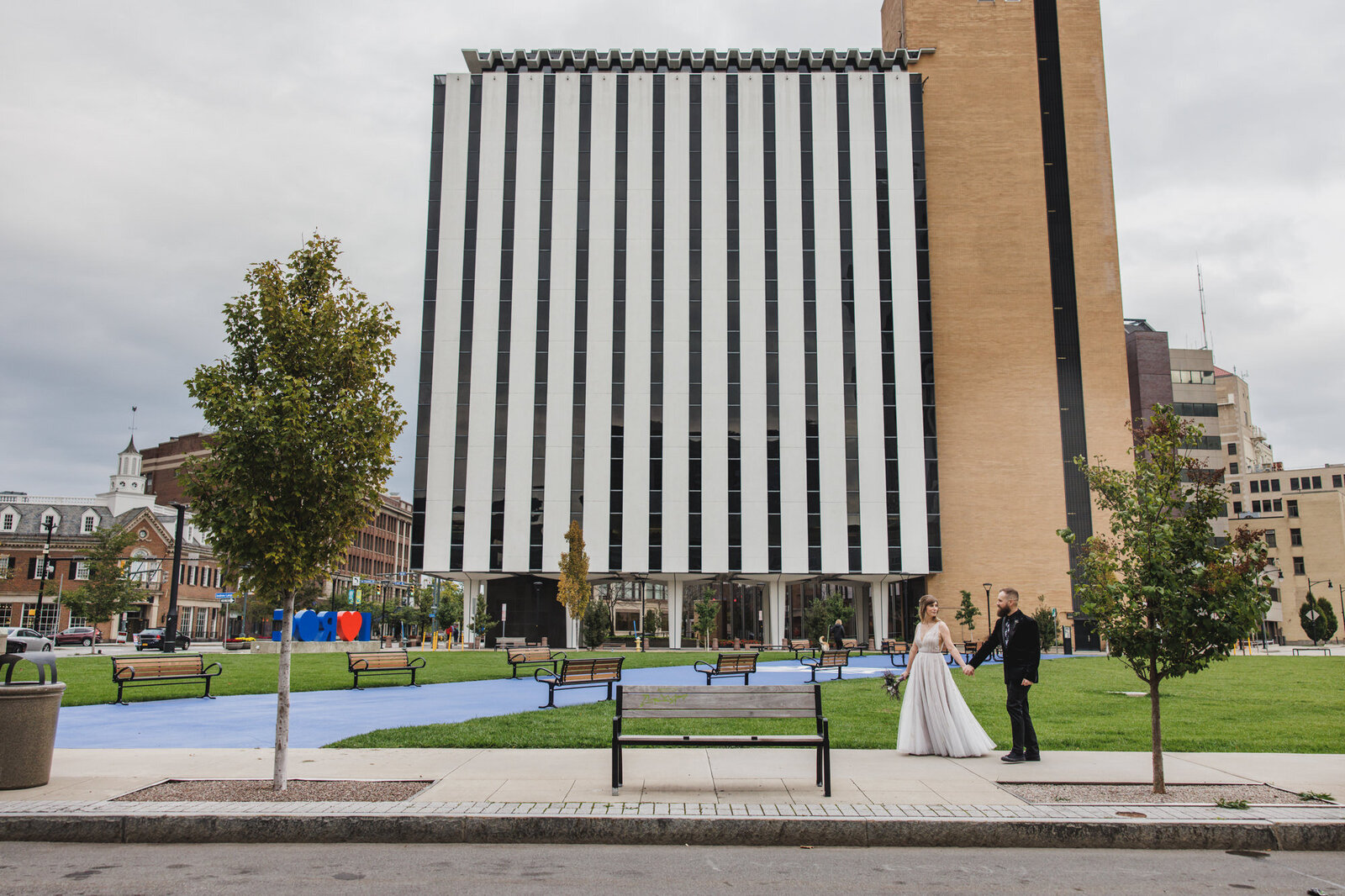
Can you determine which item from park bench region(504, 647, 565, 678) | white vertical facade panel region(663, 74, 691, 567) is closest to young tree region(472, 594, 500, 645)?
white vertical facade panel region(663, 74, 691, 567)

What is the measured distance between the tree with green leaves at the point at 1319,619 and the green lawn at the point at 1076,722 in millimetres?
63085

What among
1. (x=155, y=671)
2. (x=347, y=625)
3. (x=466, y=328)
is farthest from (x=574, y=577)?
(x=155, y=671)

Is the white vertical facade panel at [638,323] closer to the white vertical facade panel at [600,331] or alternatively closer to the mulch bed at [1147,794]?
the white vertical facade panel at [600,331]

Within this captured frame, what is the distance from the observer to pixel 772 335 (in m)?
54.0

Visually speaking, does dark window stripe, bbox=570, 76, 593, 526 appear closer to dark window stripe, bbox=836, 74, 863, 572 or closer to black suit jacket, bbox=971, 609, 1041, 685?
dark window stripe, bbox=836, 74, 863, 572

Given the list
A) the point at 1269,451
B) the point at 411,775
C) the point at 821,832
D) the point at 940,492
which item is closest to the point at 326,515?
the point at 411,775

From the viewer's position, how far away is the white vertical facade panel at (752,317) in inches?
2057

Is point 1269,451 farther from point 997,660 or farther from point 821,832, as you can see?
point 821,832

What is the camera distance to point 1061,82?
6112 centimetres

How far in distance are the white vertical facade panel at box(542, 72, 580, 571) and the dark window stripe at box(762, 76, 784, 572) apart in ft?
38.4

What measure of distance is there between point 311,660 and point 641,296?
2975 centimetres

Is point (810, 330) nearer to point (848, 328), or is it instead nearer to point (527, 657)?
point (848, 328)

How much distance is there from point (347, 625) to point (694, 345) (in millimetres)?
25624

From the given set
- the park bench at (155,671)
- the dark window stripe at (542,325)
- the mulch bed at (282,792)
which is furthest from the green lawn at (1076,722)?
the dark window stripe at (542,325)
